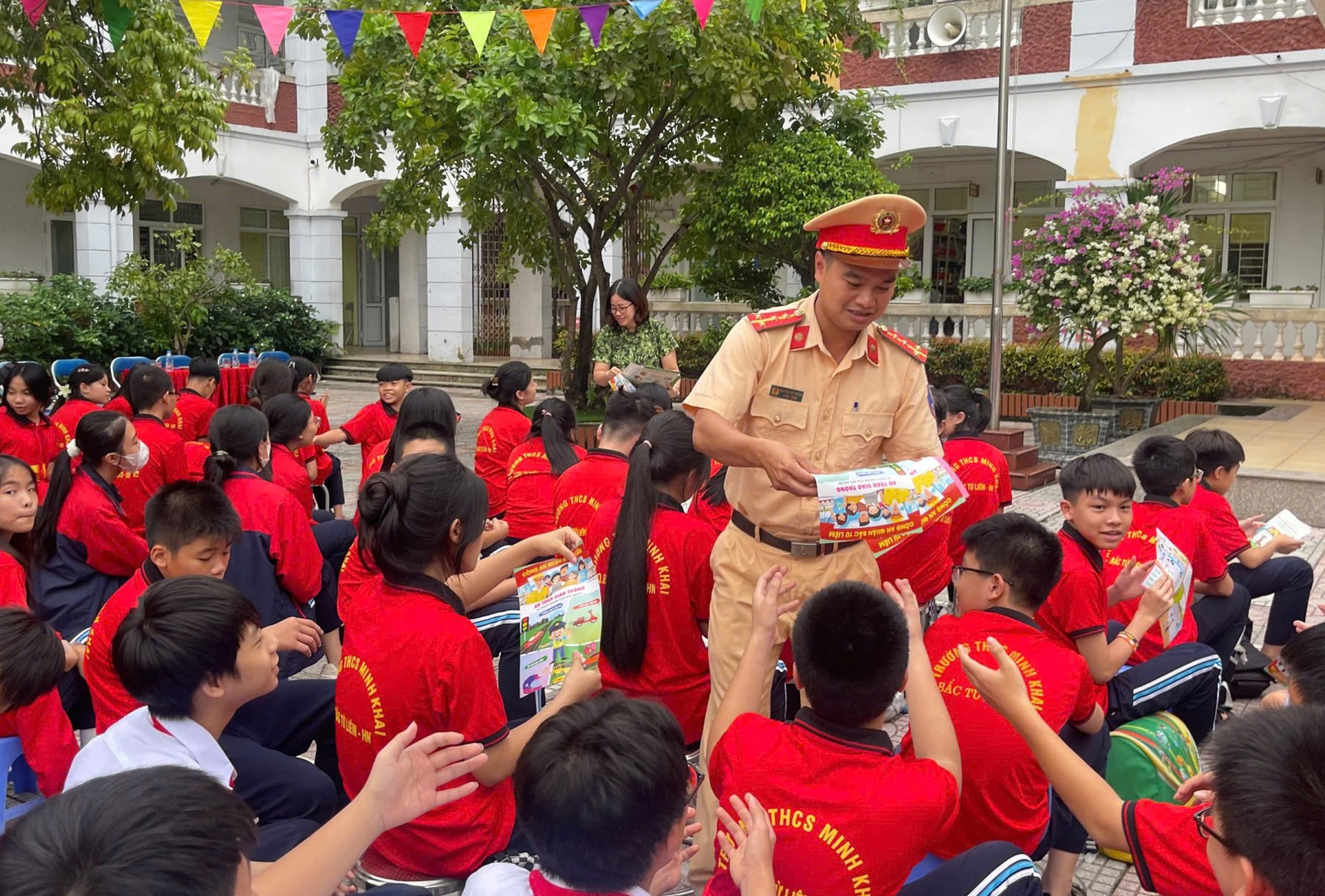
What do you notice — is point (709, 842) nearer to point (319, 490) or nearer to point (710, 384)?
point (710, 384)

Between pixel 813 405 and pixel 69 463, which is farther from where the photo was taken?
pixel 69 463

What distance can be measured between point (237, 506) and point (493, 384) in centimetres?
187

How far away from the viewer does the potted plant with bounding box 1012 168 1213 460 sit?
31.1 feet

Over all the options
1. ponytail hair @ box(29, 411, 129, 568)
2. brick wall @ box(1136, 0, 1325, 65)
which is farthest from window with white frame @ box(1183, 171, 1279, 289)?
ponytail hair @ box(29, 411, 129, 568)

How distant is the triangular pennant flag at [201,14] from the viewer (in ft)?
22.0

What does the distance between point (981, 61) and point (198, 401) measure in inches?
417

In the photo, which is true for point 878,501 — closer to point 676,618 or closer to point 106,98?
point 676,618

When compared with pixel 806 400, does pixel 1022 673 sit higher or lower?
lower

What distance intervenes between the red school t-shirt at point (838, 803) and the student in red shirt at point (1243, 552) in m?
2.78

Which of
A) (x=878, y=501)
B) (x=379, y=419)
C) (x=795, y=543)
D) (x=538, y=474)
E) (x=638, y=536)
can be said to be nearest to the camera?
(x=878, y=501)

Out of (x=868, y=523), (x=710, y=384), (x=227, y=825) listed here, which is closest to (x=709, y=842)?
(x=868, y=523)

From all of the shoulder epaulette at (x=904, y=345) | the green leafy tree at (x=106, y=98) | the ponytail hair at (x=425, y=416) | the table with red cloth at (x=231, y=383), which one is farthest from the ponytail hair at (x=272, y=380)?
the shoulder epaulette at (x=904, y=345)

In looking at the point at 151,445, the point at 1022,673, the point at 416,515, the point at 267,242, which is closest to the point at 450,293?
the point at 267,242

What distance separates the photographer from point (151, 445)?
16.3ft
